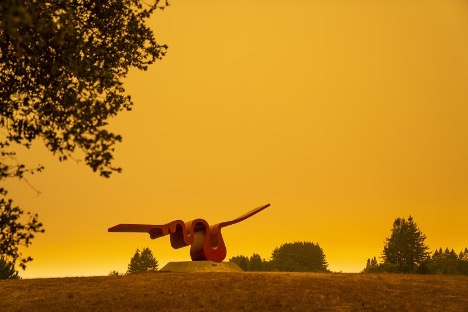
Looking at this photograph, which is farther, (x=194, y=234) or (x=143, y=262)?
(x=143, y=262)

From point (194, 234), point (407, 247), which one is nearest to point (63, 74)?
point (194, 234)

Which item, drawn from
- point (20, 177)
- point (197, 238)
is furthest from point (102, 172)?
point (197, 238)

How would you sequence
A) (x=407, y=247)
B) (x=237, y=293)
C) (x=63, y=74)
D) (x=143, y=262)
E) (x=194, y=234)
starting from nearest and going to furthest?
(x=63, y=74), (x=237, y=293), (x=194, y=234), (x=407, y=247), (x=143, y=262)

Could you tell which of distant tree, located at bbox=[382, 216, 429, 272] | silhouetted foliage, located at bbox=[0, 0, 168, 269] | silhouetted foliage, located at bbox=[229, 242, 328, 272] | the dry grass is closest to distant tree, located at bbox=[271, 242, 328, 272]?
silhouetted foliage, located at bbox=[229, 242, 328, 272]

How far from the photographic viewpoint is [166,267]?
3872 cm

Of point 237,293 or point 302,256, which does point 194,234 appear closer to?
point 237,293

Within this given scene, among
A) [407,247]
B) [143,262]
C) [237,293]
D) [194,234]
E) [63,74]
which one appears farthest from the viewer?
[143,262]

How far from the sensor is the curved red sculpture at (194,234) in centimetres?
3522

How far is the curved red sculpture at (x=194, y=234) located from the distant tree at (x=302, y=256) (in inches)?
2485

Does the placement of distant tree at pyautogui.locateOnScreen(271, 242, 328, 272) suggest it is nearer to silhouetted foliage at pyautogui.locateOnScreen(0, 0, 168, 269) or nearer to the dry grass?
the dry grass

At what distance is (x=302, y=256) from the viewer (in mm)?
102438

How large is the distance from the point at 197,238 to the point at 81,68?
25.7m

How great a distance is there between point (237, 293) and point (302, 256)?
7810 cm

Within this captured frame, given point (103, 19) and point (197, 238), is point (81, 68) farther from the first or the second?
point (197, 238)
